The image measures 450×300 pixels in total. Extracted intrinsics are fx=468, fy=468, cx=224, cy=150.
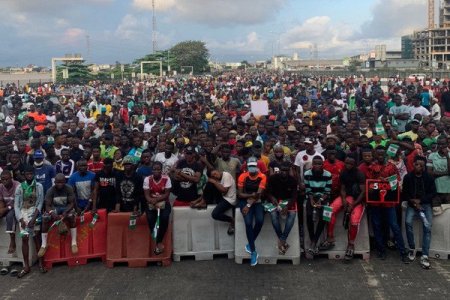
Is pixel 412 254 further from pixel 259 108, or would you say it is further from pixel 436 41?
pixel 436 41

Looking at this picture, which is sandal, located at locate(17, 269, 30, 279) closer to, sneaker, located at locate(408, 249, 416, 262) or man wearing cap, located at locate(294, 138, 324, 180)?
man wearing cap, located at locate(294, 138, 324, 180)

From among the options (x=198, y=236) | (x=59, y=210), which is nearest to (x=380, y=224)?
(x=198, y=236)

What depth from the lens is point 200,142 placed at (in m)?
9.81

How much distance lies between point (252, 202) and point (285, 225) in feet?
2.19

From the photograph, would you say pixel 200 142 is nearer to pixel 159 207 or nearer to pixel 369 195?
pixel 159 207

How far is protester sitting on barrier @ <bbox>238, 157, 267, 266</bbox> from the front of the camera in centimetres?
761

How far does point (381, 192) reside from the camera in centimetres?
766

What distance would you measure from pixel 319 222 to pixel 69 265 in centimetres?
426

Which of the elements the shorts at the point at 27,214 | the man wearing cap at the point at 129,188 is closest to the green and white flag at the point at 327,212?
the man wearing cap at the point at 129,188

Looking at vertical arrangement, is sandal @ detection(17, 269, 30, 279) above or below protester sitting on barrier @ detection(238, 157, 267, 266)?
below

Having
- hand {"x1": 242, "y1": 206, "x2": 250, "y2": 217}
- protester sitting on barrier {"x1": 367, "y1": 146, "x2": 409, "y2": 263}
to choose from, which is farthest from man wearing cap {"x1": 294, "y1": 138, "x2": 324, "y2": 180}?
hand {"x1": 242, "y1": 206, "x2": 250, "y2": 217}

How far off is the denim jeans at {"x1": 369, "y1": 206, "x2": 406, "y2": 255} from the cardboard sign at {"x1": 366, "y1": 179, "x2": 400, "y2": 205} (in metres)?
0.21

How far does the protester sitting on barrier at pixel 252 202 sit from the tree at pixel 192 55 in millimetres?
84701

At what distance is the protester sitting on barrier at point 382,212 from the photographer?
25.2 feet
